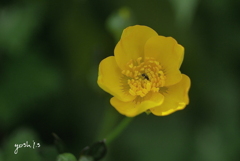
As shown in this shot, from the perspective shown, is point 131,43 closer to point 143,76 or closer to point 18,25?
point 143,76

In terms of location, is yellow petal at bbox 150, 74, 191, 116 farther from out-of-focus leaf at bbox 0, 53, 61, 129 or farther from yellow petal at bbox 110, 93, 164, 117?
out-of-focus leaf at bbox 0, 53, 61, 129

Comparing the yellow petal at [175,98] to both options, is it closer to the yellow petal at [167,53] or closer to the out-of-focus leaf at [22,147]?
the yellow petal at [167,53]

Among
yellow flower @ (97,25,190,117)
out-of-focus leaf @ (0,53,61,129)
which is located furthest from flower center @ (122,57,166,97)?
out-of-focus leaf @ (0,53,61,129)

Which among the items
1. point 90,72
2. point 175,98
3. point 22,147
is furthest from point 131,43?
point 22,147

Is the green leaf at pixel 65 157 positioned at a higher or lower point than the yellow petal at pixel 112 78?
lower

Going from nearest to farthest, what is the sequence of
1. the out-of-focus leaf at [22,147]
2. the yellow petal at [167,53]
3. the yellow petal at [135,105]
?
the yellow petal at [135,105] → the yellow petal at [167,53] → the out-of-focus leaf at [22,147]


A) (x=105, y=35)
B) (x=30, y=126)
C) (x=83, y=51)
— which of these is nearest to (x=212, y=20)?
(x=105, y=35)

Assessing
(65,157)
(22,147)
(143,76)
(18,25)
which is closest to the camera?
(65,157)

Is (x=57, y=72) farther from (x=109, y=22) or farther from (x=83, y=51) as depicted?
(x=109, y=22)

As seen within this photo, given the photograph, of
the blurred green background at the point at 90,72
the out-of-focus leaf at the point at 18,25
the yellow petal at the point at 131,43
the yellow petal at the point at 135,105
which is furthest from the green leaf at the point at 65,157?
the out-of-focus leaf at the point at 18,25
